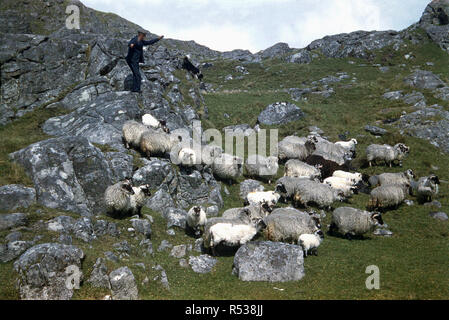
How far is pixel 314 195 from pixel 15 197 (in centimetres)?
1477

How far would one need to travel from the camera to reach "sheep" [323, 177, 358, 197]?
21.6 m

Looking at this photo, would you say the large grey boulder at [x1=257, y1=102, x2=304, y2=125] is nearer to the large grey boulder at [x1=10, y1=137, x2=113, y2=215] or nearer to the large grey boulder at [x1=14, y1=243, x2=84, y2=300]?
the large grey boulder at [x1=10, y1=137, x2=113, y2=215]

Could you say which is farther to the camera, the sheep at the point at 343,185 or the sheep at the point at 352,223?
the sheep at the point at 343,185

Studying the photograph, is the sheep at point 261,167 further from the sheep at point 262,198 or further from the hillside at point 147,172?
the sheep at point 262,198

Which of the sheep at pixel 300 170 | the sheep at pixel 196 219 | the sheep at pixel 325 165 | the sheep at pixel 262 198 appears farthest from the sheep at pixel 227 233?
the sheep at pixel 325 165

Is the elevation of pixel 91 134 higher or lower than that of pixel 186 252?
higher

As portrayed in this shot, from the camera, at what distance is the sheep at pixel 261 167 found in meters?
23.1

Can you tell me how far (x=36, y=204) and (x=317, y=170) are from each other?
17145 millimetres

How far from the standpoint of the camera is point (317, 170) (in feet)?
77.5

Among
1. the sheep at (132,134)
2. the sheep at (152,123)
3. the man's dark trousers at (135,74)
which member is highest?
the man's dark trousers at (135,74)

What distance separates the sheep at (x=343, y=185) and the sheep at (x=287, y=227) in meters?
6.42

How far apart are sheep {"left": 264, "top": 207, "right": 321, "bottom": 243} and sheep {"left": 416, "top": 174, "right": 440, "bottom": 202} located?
344 inches

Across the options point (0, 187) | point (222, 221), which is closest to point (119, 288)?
point (222, 221)
